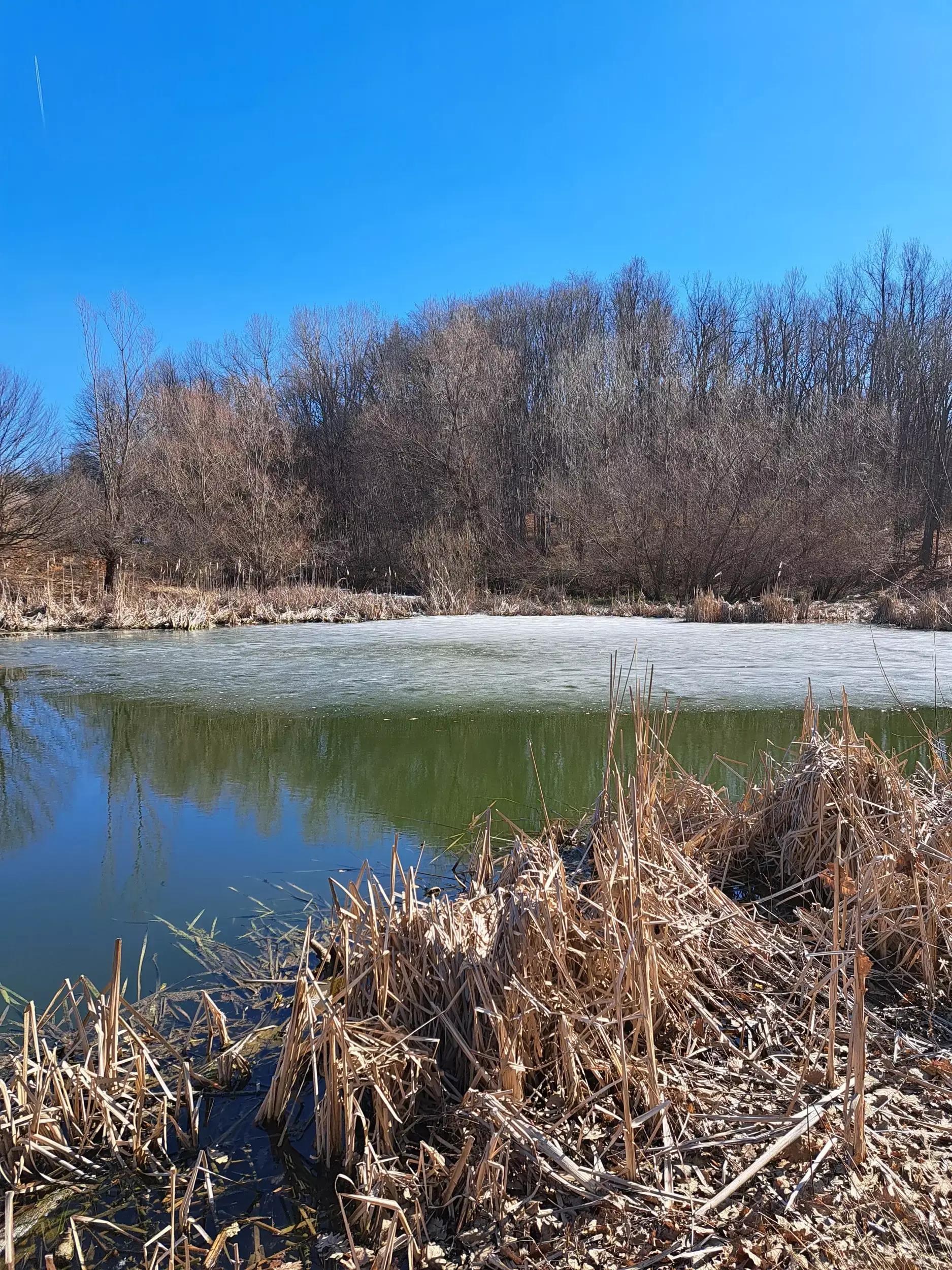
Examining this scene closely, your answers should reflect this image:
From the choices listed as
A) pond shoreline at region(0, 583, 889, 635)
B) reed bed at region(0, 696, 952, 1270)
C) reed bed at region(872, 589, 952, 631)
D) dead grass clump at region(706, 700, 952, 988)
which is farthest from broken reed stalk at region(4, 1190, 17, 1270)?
pond shoreline at region(0, 583, 889, 635)

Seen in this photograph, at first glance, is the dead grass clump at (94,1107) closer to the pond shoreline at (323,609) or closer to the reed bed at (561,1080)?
the reed bed at (561,1080)

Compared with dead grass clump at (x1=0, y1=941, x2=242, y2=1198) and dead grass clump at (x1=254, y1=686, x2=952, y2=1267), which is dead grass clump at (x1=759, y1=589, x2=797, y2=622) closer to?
dead grass clump at (x1=254, y1=686, x2=952, y2=1267)

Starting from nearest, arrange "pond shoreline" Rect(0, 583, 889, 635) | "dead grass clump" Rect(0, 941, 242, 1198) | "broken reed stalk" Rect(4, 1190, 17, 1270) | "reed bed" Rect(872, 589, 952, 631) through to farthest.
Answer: "broken reed stalk" Rect(4, 1190, 17, 1270), "dead grass clump" Rect(0, 941, 242, 1198), "reed bed" Rect(872, 589, 952, 631), "pond shoreline" Rect(0, 583, 889, 635)

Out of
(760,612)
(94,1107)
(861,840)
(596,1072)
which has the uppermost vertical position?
(760,612)

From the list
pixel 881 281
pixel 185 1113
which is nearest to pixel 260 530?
pixel 185 1113

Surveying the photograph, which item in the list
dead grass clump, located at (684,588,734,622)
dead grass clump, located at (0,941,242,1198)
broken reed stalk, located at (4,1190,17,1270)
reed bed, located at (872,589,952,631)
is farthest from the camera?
dead grass clump, located at (684,588,734,622)

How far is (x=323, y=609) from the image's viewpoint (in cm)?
1694

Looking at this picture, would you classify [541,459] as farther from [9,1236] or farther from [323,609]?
[9,1236]

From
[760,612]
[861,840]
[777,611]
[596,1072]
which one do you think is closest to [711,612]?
[760,612]

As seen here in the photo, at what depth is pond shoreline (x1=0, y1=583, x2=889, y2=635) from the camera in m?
14.6

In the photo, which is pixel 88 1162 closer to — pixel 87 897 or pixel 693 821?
pixel 87 897

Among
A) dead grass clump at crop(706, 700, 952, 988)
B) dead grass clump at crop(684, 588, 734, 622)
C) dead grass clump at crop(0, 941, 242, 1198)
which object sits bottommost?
dead grass clump at crop(0, 941, 242, 1198)

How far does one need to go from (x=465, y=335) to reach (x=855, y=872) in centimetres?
2463

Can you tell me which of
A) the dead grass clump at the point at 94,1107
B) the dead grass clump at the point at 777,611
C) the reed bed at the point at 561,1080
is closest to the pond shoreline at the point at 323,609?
the dead grass clump at the point at 777,611
